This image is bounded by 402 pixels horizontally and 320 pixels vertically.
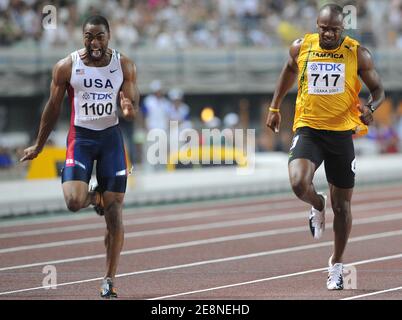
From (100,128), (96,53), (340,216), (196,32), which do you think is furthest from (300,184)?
(196,32)

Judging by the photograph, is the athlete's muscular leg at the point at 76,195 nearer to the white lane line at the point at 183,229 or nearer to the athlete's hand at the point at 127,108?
the athlete's hand at the point at 127,108

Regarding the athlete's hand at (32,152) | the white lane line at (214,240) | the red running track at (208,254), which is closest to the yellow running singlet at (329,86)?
the red running track at (208,254)

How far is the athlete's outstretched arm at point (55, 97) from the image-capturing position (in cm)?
859

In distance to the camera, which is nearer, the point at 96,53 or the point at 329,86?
the point at 96,53

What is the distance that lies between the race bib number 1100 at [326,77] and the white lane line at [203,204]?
7042 mm

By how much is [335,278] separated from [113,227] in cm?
170

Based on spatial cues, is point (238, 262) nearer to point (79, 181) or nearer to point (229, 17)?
point (79, 181)

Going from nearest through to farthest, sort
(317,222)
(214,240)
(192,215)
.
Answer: (317,222) → (214,240) → (192,215)

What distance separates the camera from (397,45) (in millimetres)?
27641

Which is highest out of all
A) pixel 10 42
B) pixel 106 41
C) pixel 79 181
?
pixel 10 42

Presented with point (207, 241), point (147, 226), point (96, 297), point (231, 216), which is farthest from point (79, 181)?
point (231, 216)

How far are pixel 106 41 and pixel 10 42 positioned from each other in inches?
553

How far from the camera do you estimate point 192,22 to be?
2502cm

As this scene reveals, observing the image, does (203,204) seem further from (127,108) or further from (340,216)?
(127,108)
